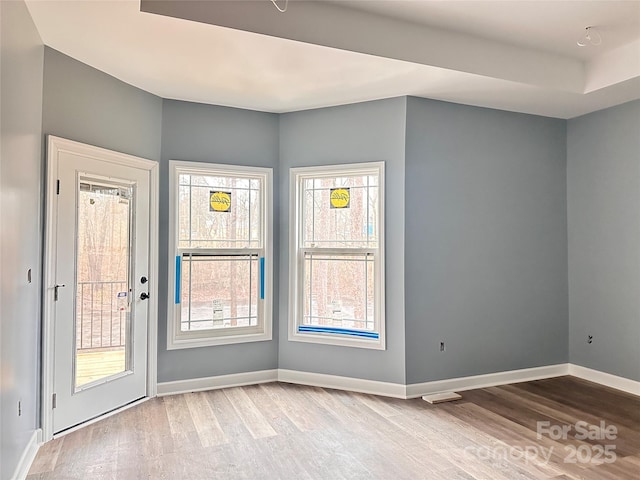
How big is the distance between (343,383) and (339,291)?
848 mm

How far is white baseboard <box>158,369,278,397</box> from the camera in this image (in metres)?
4.00

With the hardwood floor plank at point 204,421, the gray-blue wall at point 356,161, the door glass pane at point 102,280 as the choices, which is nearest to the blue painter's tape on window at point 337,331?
the gray-blue wall at point 356,161

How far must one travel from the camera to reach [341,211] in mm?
4250

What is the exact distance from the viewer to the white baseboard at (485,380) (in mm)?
3988

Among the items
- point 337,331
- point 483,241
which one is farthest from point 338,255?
point 483,241

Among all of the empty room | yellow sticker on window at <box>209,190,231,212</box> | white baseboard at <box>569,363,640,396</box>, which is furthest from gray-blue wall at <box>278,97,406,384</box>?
white baseboard at <box>569,363,640,396</box>

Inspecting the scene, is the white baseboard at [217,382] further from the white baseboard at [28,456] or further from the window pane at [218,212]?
the window pane at [218,212]

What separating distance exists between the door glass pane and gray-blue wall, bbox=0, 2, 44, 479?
1.14 ft

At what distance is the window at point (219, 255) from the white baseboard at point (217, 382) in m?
0.33

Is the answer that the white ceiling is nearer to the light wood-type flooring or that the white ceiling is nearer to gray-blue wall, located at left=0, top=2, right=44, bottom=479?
gray-blue wall, located at left=0, top=2, right=44, bottom=479

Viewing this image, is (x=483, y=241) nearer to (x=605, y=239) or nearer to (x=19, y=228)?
(x=605, y=239)

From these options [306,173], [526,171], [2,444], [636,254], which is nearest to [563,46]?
[526,171]

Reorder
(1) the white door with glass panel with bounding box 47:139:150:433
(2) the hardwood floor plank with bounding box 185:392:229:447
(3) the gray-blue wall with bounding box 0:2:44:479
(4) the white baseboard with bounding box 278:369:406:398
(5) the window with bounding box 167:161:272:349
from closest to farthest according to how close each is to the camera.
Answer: (3) the gray-blue wall with bounding box 0:2:44:479, (2) the hardwood floor plank with bounding box 185:392:229:447, (1) the white door with glass panel with bounding box 47:139:150:433, (4) the white baseboard with bounding box 278:369:406:398, (5) the window with bounding box 167:161:272:349

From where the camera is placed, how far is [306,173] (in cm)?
429
